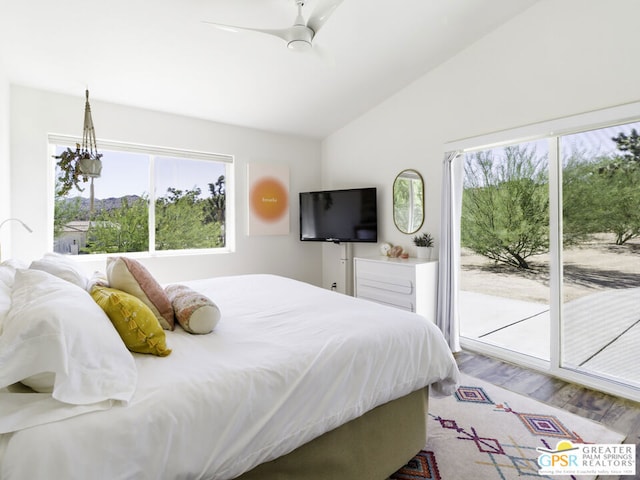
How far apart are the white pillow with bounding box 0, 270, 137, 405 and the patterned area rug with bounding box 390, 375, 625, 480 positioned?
140cm

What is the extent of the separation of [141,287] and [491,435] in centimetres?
208

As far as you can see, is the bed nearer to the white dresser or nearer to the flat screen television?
the white dresser

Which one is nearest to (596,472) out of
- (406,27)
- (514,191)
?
(514,191)

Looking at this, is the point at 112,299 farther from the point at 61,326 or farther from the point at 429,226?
the point at 429,226

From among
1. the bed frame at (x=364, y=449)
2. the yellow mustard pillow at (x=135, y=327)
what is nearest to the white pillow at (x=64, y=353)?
the yellow mustard pillow at (x=135, y=327)

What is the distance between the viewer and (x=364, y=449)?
1.51m

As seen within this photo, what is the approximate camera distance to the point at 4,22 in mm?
2344

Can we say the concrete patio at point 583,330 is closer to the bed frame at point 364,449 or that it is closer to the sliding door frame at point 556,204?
the sliding door frame at point 556,204

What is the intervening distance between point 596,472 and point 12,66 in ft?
15.5

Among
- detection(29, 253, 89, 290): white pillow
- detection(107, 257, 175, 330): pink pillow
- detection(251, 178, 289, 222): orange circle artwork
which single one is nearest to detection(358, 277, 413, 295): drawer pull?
detection(251, 178, 289, 222): orange circle artwork

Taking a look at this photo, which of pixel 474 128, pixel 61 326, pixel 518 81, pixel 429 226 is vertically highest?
pixel 518 81

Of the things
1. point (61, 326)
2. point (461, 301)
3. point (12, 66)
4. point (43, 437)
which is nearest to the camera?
point (43, 437)

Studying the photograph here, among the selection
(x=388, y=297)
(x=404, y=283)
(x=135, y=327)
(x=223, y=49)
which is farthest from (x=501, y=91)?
(x=135, y=327)

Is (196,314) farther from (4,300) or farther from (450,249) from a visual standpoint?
(450,249)
